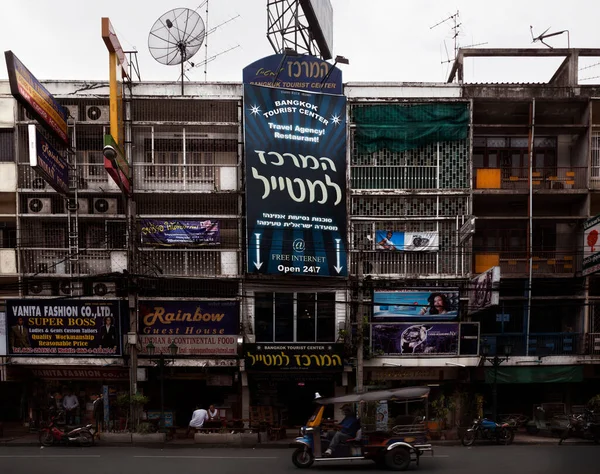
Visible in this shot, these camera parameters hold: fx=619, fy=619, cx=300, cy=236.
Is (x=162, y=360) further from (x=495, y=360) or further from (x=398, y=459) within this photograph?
(x=495, y=360)

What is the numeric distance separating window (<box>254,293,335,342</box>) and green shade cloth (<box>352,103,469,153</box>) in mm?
6091

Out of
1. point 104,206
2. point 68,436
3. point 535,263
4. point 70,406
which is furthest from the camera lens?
point 535,263

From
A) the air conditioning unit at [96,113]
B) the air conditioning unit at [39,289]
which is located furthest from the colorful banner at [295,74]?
the air conditioning unit at [39,289]

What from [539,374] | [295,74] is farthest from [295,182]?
[539,374]

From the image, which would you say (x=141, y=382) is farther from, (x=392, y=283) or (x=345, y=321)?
(x=392, y=283)

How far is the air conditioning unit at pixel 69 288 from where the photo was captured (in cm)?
2328

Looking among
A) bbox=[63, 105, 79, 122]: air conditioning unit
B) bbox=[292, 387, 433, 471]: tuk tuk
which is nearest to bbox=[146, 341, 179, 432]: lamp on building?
bbox=[292, 387, 433, 471]: tuk tuk

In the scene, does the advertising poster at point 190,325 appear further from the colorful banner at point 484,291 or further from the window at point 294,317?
the colorful banner at point 484,291

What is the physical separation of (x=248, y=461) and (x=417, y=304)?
9.38 metres

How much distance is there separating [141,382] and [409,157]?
13.3 m

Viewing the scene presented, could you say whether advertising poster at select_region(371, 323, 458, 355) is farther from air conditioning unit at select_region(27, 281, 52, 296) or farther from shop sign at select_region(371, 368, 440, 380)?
air conditioning unit at select_region(27, 281, 52, 296)

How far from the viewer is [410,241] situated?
23.5 metres

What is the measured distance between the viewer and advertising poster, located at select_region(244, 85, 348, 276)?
891 inches

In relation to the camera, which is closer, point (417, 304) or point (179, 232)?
point (417, 304)
